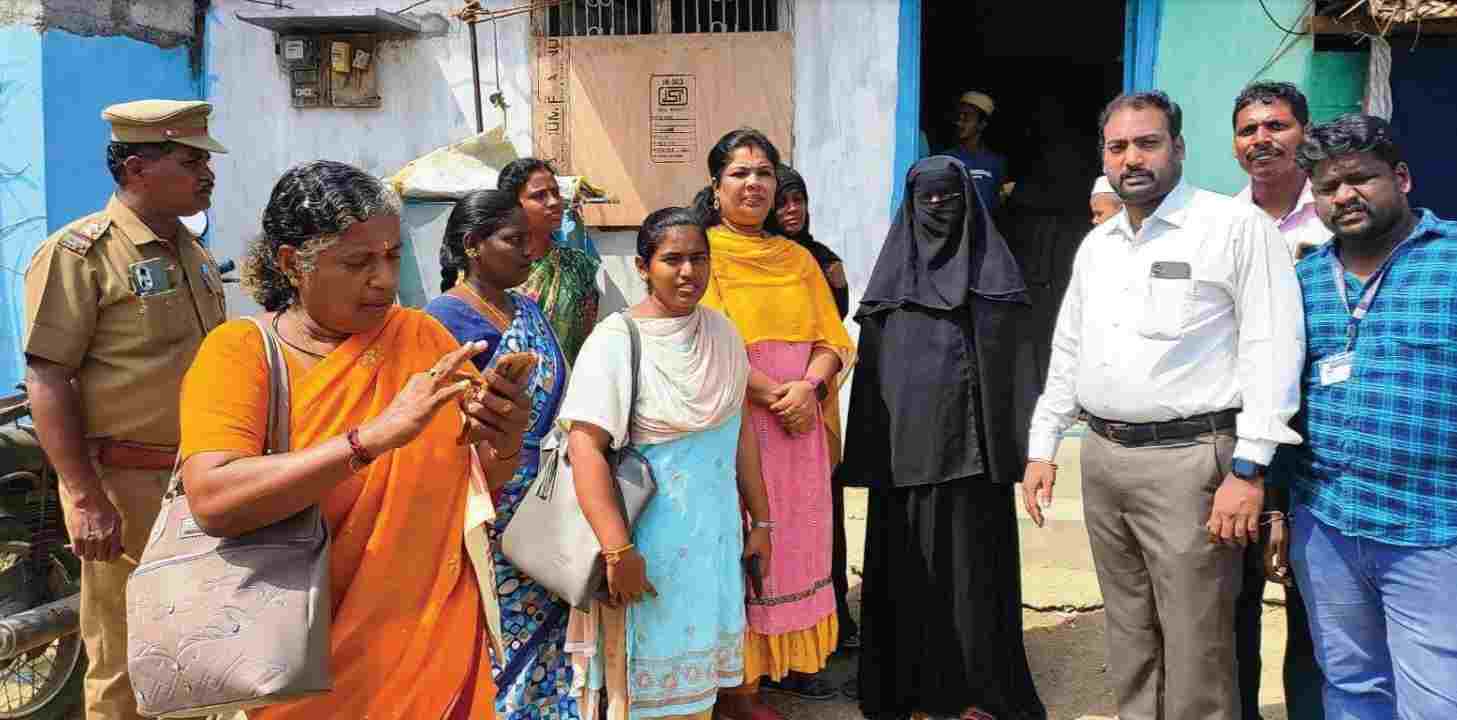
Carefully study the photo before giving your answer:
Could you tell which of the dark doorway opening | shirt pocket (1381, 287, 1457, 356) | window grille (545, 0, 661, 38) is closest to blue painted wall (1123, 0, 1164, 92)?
the dark doorway opening

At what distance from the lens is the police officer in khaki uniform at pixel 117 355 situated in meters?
2.86

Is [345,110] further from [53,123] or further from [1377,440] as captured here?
[1377,440]

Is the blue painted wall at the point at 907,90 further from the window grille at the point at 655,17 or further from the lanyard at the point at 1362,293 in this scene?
the lanyard at the point at 1362,293

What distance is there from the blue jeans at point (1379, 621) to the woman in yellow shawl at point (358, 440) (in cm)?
196

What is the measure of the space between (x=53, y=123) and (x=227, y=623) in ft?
21.3

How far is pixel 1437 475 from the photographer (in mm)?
2439

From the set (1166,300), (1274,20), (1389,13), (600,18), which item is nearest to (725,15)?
(600,18)

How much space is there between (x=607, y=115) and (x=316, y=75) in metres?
1.90

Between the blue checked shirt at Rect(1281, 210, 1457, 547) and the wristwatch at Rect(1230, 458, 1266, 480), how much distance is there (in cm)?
14

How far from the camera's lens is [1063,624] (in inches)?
184

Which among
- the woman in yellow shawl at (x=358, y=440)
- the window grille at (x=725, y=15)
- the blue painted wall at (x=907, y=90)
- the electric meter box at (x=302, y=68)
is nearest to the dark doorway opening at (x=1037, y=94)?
the blue painted wall at (x=907, y=90)

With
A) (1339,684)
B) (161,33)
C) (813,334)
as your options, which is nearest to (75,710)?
(813,334)

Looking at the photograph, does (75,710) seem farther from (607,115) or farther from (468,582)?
(607,115)

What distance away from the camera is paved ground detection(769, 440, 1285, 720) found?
13.0 ft
